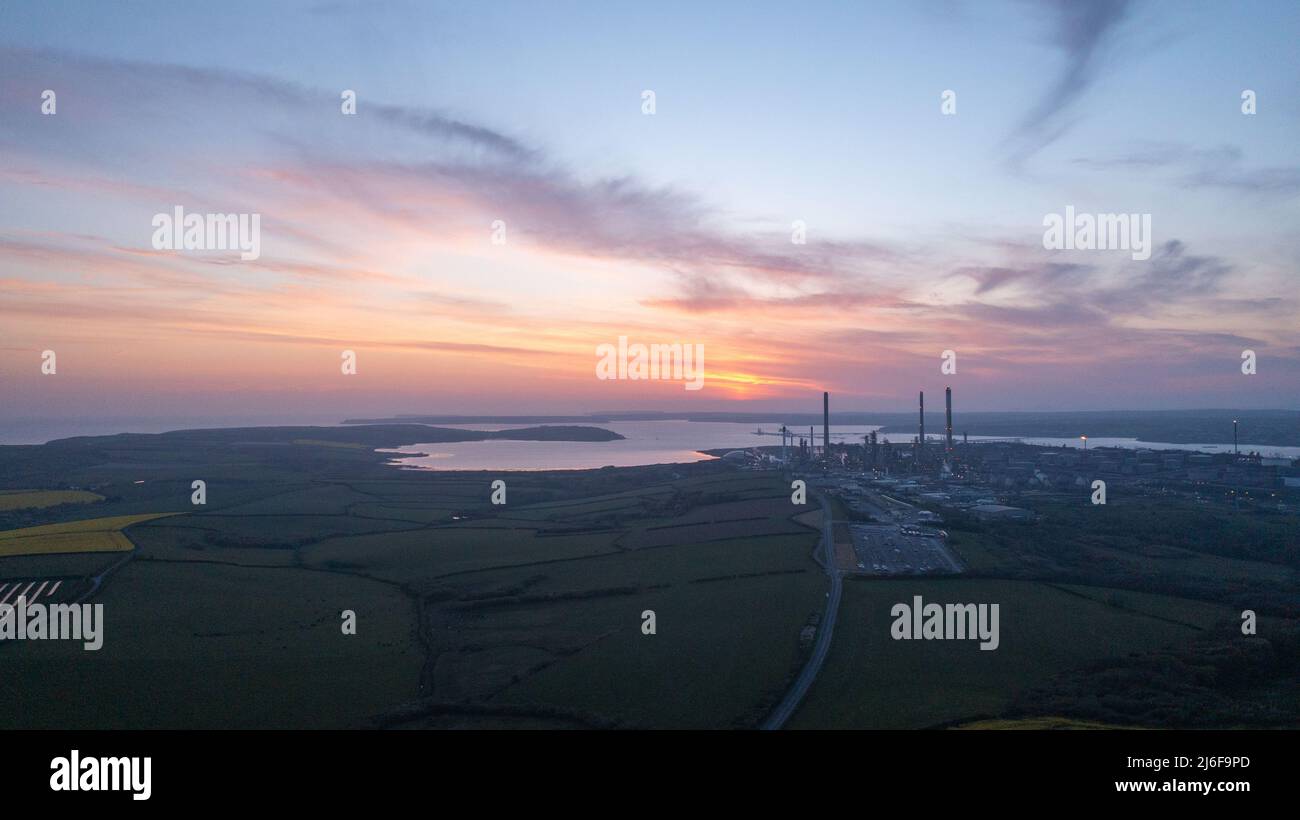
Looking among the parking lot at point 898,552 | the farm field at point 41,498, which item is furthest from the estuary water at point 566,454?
the parking lot at point 898,552

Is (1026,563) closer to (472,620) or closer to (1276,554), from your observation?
(1276,554)

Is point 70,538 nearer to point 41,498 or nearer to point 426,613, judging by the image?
point 41,498

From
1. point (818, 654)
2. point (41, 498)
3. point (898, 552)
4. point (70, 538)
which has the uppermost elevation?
point (41, 498)

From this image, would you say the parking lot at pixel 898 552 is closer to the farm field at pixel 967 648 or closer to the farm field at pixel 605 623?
the farm field at pixel 605 623

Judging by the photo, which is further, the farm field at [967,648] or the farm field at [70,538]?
the farm field at [70,538]

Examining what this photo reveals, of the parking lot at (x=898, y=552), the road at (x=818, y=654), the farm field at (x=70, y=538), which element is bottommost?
the road at (x=818, y=654)

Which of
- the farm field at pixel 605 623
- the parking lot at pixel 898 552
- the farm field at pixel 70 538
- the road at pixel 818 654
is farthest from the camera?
the farm field at pixel 70 538

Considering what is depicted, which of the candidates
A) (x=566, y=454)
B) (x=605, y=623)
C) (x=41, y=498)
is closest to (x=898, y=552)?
(x=605, y=623)

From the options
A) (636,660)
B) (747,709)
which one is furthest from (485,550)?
(747,709)

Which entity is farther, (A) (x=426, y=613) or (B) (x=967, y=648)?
(A) (x=426, y=613)
